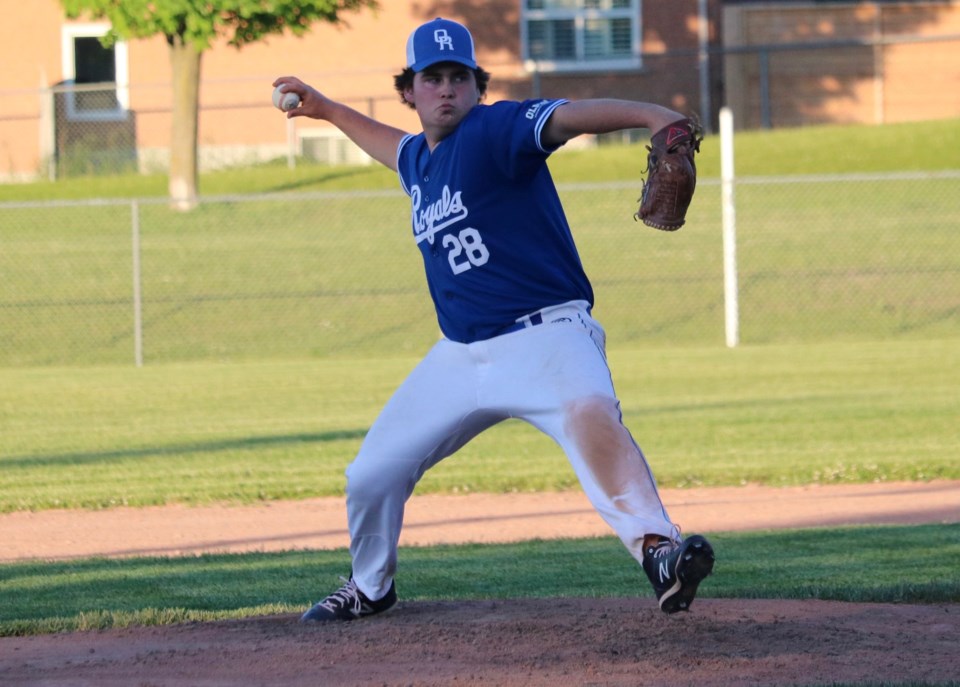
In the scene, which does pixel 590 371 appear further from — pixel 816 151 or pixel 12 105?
pixel 12 105

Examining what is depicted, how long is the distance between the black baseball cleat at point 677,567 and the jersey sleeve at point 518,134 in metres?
1.21

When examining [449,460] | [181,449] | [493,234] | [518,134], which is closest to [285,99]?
[493,234]

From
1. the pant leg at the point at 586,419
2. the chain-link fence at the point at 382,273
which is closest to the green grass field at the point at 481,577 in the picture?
the pant leg at the point at 586,419

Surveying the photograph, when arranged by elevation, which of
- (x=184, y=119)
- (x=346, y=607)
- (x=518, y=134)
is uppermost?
(x=184, y=119)

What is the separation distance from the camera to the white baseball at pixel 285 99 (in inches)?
219

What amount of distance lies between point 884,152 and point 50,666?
2091 cm

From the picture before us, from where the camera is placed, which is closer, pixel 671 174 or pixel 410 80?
pixel 671 174

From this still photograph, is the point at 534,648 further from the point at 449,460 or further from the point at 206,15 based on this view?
the point at 206,15

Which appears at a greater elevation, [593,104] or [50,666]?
[593,104]

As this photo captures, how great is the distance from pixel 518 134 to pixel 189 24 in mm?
17224

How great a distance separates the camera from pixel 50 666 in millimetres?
4535

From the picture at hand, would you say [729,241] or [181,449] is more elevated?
[729,241]

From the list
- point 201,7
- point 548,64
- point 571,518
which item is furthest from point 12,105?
point 571,518

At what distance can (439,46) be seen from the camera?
4.64 meters
